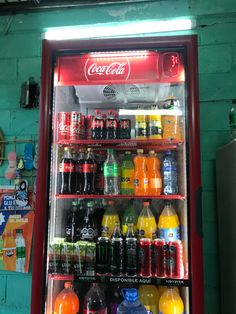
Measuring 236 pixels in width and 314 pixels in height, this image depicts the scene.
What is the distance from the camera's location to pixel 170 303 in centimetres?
166

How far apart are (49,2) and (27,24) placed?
10.6 inches

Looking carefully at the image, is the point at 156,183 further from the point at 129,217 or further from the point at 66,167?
the point at 66,167

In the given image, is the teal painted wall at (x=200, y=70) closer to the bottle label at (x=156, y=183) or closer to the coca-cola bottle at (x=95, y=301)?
the bottle label at (x=156, y=183)

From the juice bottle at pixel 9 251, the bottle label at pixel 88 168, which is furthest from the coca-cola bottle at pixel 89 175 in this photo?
the juice bottle at pixel 9 251

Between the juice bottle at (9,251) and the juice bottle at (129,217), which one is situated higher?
the juice bottle at (129,217)

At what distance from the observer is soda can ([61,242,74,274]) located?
1646 mm

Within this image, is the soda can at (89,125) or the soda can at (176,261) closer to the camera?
the soda can at (176,261)

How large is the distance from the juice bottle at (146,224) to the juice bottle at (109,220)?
0.50 ft

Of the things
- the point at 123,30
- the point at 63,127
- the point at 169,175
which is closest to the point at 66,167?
the point at 63,127

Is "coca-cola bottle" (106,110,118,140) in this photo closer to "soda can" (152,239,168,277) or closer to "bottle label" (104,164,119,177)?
"bottle label" (104,164,119,177)

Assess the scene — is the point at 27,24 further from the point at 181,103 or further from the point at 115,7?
the point at 181,103

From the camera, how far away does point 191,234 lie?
1491mm

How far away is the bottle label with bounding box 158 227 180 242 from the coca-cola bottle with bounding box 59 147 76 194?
611mm

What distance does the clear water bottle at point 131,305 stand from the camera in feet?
5.17
